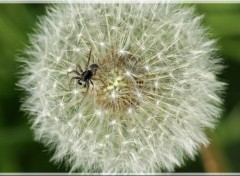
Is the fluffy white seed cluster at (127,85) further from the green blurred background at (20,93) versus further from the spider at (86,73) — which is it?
the green blurred background at (20,93)

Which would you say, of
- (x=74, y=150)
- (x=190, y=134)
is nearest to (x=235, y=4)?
(x=190, y=134)

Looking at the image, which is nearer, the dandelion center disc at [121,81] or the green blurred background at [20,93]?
the dandelion center disc at [121,81]

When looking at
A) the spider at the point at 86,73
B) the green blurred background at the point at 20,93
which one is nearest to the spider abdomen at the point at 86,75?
the spider at the point at 86,73

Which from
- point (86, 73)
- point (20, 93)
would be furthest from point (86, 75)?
point (20, 93)

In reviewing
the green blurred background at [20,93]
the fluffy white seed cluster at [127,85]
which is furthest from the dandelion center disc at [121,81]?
the green blurred background at [20,93]

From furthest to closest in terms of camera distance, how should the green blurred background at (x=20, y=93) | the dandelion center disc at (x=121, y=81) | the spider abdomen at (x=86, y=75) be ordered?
1. the green blurred background at (x=20, y=93)
2. the dandelion center disc at (x=121, y=81)
3. the spider abdomen at (x=86, y=75)

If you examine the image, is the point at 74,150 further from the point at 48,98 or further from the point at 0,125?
the point at 0,125

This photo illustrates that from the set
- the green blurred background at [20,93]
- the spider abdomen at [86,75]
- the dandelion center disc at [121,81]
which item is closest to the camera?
the spider abdomen at [86,75]

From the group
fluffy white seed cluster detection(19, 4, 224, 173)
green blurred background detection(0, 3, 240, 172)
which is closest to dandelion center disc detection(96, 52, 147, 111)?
fluffy white seed cluster detection(19, 4, 224, 173)
